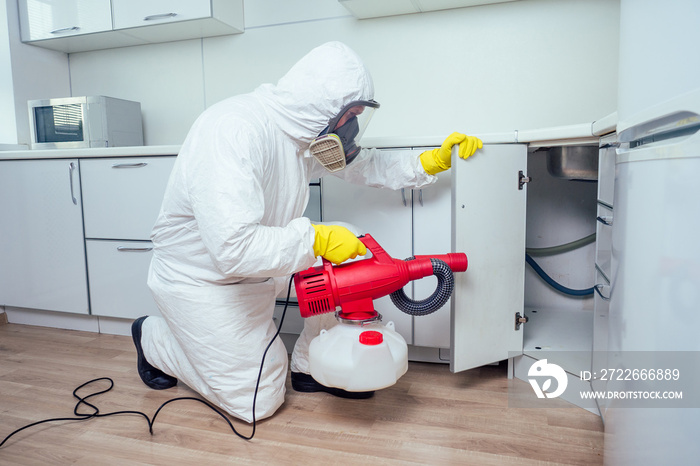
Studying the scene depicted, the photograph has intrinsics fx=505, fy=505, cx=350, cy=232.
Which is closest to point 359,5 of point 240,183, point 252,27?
point 252,27

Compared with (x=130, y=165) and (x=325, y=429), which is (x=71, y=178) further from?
(x=325, y=429)

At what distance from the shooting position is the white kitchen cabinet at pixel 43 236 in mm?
2211

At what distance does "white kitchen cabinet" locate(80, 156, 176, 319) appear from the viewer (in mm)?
2062

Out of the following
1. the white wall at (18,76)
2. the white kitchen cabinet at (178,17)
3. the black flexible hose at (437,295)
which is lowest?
the black flexible hose at (437,295)

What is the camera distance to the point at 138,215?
209 centimetres

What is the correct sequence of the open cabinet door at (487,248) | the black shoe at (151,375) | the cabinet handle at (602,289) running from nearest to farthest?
the cabinet handle at (602,289) < the open cabinet door at (487,248) < the black shoe at (151,375)

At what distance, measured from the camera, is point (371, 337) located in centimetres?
124

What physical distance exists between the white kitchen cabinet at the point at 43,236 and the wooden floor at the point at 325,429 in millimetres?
568

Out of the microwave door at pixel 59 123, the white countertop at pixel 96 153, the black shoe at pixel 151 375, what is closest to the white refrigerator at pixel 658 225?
the black shoe at pixel 151 375

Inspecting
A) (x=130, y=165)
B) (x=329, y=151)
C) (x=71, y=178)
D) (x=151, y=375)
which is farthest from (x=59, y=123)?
(x=329, y=151)

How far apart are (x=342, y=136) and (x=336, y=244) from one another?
0.31 meters

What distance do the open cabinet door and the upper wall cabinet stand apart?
57.7 inches

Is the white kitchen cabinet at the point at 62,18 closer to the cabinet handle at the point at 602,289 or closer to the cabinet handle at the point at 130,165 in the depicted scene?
the cabinet handle at the point at 130,165

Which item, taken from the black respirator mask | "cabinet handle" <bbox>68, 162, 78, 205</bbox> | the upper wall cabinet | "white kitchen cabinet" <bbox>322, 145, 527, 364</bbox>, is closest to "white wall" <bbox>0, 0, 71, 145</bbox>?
the upper wall cabinet
